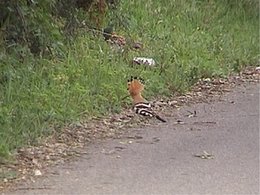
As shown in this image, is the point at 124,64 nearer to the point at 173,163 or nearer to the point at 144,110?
the point at 144,110

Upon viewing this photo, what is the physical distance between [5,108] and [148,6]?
5.75 m

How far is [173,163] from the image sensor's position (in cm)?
671

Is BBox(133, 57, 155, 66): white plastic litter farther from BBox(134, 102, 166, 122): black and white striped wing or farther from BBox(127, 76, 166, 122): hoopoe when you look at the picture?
BBox(134, 102, 166, 122): black and white striped wing

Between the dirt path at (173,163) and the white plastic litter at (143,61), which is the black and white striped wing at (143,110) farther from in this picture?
the white plastic litter at (143,61)

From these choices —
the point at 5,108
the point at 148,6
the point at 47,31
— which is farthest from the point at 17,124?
the point at 148,6

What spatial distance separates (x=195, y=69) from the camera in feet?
34.9

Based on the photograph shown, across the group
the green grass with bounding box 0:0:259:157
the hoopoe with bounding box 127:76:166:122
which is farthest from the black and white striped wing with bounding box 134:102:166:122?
A: the green grass with bounding box 0:0:259:157

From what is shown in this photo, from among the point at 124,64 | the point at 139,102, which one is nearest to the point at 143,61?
the point at 124,64

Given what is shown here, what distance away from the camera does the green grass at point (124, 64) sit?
308 inches

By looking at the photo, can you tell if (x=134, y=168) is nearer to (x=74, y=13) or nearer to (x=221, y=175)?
(x=221, y=175)

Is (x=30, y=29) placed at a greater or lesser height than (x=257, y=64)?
greater

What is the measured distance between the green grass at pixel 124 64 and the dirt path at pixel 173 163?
70cm

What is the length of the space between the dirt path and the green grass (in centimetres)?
70

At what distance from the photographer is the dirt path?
6020mm
